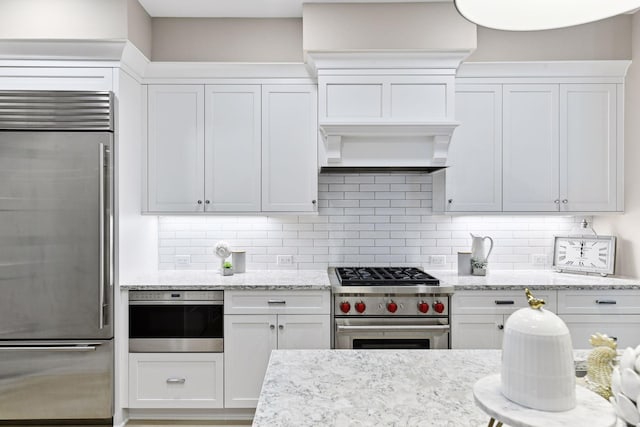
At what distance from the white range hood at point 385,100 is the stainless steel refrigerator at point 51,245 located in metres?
1.48

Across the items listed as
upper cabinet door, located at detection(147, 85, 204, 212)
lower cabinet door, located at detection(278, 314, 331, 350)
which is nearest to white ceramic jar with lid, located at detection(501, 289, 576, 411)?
lower cabinet door, located at detection(278, 314, 331, 350)

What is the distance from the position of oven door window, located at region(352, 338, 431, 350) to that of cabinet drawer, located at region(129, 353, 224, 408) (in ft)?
3.08

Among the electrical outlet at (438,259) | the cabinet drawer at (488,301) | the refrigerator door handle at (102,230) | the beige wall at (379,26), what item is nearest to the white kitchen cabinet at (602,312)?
the cabinet drawer at (488,301)

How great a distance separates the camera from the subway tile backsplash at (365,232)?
349cm

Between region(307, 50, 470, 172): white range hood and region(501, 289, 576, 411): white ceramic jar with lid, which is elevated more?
region(307, 50, 470, 172): white range hood

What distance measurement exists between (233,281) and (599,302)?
2484 millimetres

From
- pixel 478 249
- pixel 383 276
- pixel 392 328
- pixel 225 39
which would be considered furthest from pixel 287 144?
pixel 478 249

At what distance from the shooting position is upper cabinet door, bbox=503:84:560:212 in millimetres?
3143

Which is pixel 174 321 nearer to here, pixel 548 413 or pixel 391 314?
pixel 391 314

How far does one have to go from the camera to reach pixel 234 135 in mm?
3152

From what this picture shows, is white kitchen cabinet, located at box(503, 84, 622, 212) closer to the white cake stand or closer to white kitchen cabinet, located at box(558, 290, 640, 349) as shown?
white kitchen cabinet, located at box(558, 290, 640, 349)

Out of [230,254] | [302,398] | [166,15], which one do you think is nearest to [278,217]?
[230,254]

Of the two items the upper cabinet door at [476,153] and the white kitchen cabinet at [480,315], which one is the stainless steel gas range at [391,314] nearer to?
the white kitchen cabinet at [480,315]

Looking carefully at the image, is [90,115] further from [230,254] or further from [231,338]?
[231,338]
